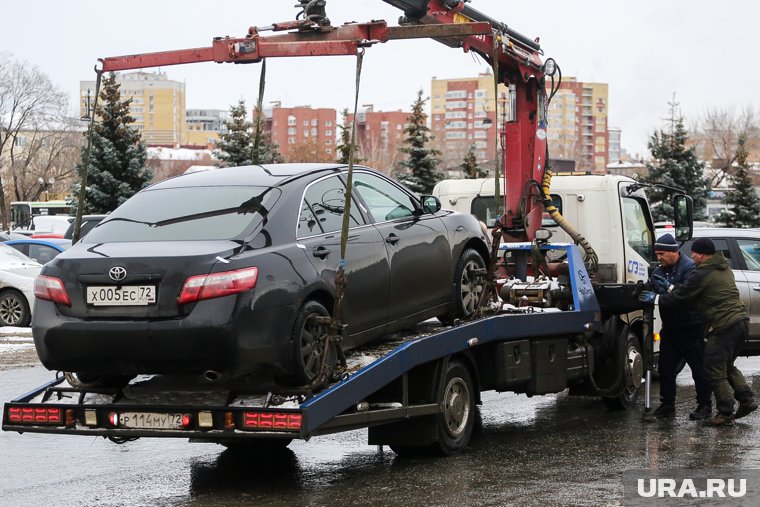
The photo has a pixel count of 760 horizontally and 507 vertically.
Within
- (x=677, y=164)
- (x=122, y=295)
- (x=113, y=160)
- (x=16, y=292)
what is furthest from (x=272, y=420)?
(x=677, y=164)

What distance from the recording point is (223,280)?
23.1ft

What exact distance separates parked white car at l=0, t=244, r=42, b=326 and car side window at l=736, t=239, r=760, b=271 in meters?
12.0

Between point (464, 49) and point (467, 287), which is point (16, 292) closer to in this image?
point (464, 49)

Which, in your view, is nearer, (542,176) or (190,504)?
(190,504)

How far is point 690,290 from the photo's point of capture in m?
10.9

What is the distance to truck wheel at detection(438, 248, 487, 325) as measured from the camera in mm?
9578

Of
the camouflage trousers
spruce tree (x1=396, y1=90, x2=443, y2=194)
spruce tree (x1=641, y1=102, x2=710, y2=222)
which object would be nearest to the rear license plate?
the camouflage trousers

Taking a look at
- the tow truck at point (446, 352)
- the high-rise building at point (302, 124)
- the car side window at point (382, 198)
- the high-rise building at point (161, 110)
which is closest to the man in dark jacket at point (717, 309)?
the tow truck at point (446, 352)

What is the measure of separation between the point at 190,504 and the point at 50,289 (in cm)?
163

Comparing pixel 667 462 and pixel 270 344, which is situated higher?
pixel 270 344

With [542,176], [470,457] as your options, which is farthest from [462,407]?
[542,176]

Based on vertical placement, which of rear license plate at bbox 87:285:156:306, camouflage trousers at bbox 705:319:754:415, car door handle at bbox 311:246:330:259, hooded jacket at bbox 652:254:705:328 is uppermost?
car door handle at bbox 311:246:330:259

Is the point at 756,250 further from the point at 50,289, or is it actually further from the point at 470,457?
the point at 50,289

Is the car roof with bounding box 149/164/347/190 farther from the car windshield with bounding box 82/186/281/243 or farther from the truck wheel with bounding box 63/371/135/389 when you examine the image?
the truck wheel with bounding box 63/371/135/389
